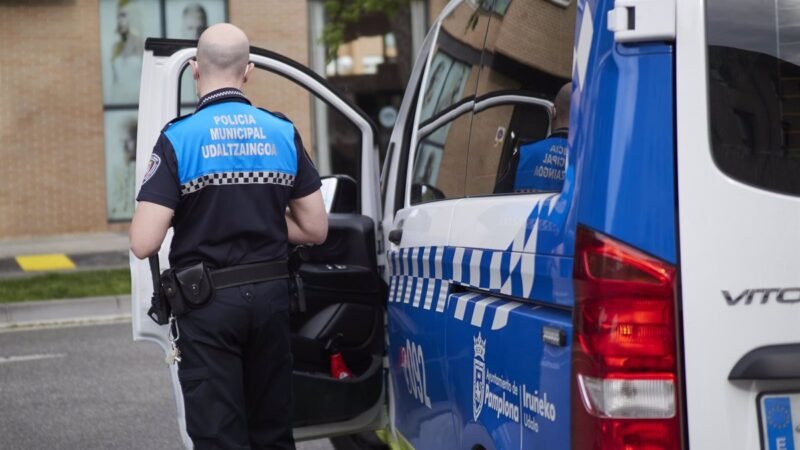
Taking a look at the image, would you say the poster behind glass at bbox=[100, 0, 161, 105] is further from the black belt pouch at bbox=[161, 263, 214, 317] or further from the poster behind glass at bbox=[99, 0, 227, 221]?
the black belt pouch at bbox=[161, 263, 214, 317]

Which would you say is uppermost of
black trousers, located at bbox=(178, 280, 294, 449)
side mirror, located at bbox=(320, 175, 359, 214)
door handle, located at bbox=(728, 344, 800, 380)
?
side mirror, located at bbox=(320, 175, 359, 214)

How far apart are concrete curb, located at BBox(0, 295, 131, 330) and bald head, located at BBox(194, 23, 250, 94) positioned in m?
7.40

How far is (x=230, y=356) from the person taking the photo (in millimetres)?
3924

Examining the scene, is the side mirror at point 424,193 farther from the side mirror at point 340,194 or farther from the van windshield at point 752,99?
the van windshield at point 752,99

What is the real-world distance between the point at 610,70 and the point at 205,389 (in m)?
1.85

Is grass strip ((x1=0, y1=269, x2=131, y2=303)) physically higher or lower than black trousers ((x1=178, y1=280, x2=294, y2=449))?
lower

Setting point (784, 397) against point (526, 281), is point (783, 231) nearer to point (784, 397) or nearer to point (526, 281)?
point (784, 397)

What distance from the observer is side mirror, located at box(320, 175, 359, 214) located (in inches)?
196

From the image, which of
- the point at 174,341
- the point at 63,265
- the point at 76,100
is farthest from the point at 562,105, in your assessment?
Answer: the point at 76,100

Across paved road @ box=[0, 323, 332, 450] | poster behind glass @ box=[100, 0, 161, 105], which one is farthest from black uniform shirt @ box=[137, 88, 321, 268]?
poster behind glass @ box=[100, 0, 161, 105]

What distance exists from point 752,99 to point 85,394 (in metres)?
5.92

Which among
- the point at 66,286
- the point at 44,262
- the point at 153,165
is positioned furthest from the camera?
the point at 44,262

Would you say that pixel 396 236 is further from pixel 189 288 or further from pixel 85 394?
pixel 85 394

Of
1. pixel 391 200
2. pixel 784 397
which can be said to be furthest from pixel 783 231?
pixel 391 200
